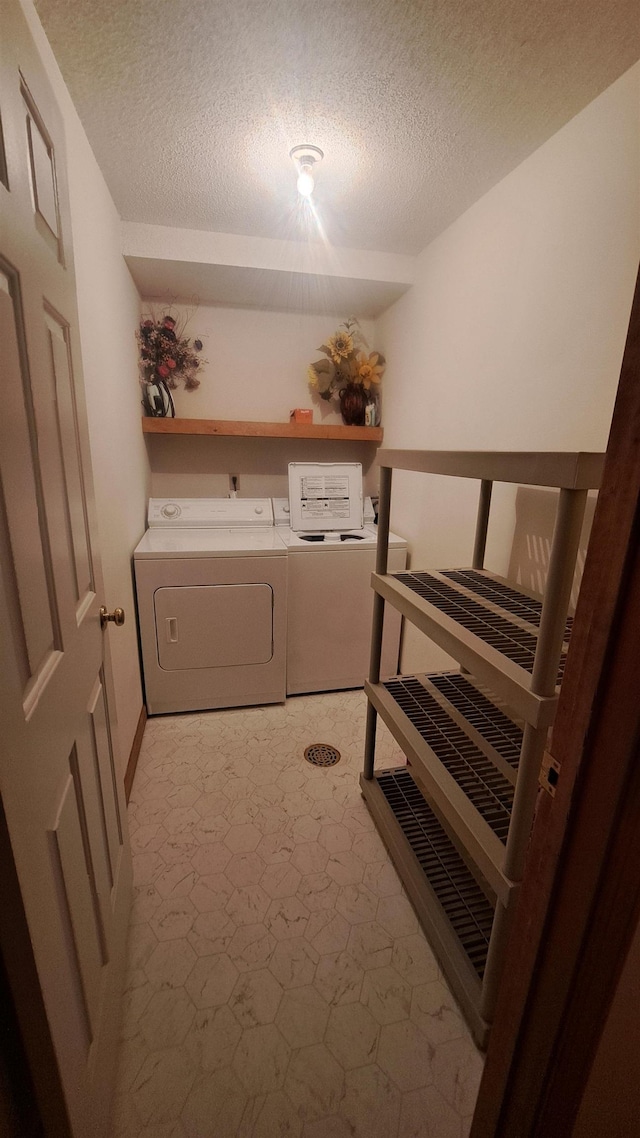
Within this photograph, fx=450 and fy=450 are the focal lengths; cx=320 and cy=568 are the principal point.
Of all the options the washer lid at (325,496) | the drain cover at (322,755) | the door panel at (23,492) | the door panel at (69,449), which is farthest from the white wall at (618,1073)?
the washer lid at (325,496)

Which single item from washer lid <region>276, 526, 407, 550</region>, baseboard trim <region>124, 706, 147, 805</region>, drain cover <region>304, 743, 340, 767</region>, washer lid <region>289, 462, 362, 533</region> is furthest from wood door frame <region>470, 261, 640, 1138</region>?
washer lid <region>289, 462, 362, 533</region>

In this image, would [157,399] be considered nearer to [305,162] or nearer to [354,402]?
[354,402]

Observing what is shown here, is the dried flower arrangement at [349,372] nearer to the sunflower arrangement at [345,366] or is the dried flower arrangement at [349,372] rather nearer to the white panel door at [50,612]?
the sunflower arrangement at [345,366]

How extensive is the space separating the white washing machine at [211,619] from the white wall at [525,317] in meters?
0.82

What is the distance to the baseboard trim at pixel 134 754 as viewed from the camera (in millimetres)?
1847

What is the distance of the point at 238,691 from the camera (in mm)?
2400

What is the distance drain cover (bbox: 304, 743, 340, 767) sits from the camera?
6.73 feet

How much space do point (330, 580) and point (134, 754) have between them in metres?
1.23

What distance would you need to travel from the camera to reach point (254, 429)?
2625 millimetres

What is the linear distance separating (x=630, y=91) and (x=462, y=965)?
7.80 feet

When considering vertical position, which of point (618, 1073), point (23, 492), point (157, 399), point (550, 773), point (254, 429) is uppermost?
point (157, 399)

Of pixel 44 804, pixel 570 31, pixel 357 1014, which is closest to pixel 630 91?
pixel 570 31

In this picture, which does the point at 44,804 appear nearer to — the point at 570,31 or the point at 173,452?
the point at 570,31

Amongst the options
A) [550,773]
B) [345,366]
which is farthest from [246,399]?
[550,773]
